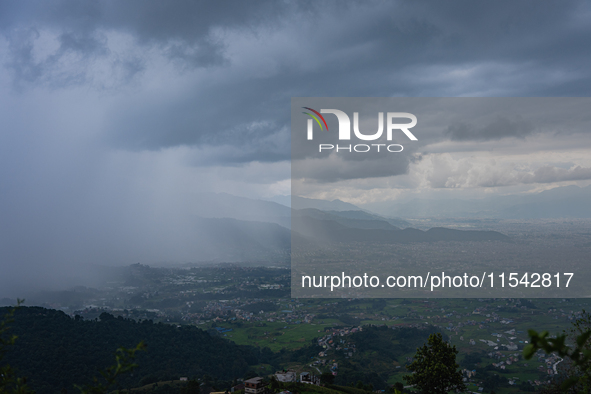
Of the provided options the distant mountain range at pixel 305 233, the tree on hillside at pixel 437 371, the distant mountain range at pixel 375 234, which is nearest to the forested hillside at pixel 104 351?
the tree on hillside at pixel 437 371

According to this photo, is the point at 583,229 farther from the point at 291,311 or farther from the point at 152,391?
the point at 152,391

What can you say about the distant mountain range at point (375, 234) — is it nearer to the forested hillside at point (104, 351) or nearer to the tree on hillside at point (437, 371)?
the forested hillside at point (104, 351)

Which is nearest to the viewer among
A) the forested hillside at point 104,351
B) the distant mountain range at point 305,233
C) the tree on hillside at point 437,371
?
the tree on hillside at point 437,371

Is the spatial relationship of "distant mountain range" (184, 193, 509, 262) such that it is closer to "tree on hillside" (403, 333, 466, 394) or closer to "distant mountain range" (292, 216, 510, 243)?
"distant mountain range" (292, 216, 510, 243)

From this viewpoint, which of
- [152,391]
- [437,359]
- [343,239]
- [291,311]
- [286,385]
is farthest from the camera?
[343,239]

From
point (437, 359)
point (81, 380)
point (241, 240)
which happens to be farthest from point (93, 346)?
point (241, 240)

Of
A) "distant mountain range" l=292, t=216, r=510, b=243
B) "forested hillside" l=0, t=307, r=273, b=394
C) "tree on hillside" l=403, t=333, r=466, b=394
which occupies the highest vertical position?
"distant mountain range" l=292, t=216, r=510, b=243

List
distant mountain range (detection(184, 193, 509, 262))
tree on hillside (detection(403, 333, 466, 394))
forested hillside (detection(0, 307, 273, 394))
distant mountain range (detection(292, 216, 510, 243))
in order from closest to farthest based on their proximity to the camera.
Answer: tree on hillside (detection(403, 333, 466, 394)) < forested hillside (detection(0, 307, 273, 394)) < distant mountain range (detection(292, 216, 510, 243)) < distant mountain range (detection(184, 193, 509, 262))

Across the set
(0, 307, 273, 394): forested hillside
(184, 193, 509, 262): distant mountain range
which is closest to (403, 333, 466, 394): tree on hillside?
(0, 307, 273, 394): forested hillside

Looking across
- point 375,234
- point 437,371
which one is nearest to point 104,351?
point 437,371

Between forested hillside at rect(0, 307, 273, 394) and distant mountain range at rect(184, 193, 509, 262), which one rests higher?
distant mountain range at rect(184, 193, 509, 262)

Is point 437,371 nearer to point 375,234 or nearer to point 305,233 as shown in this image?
point 375,234
